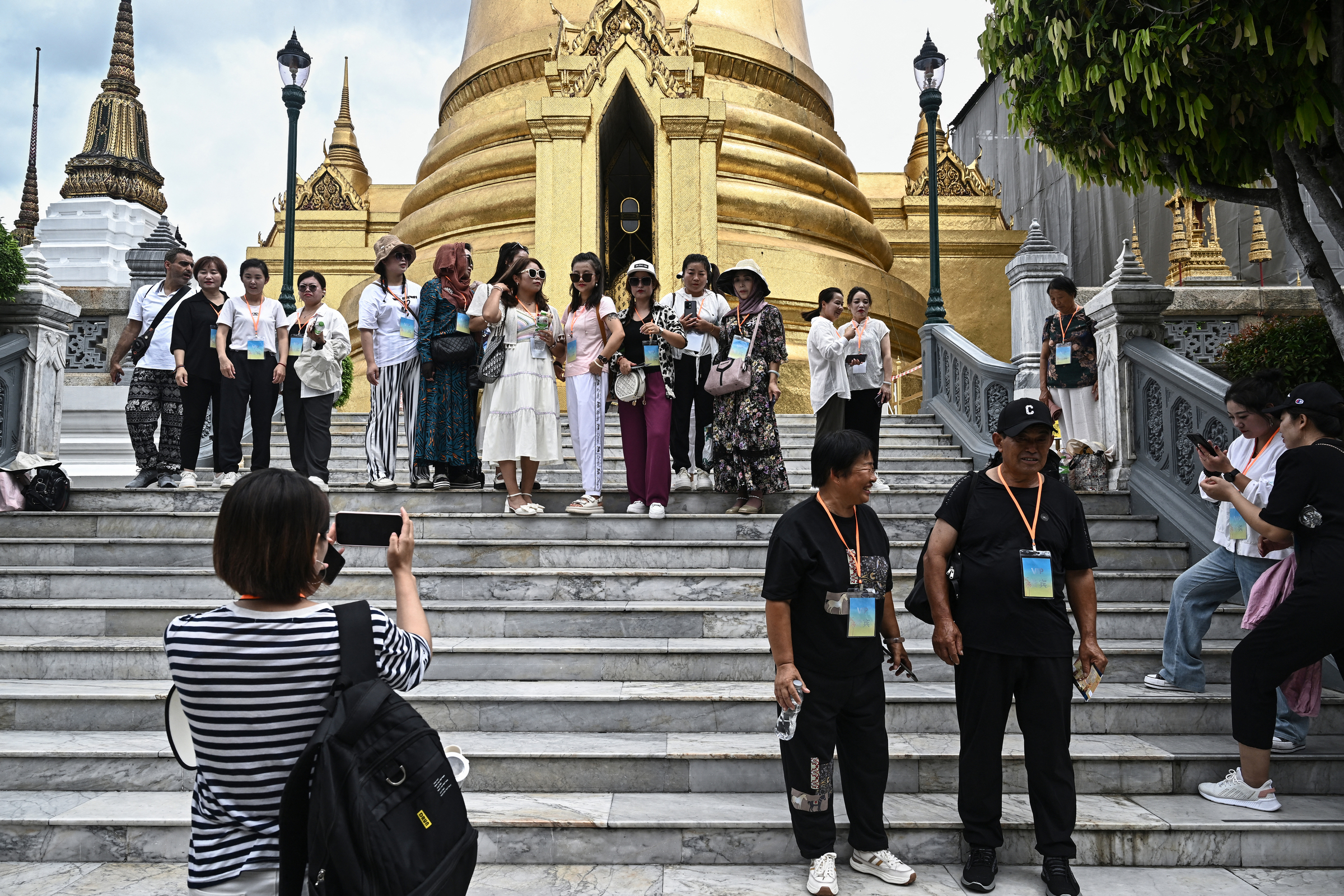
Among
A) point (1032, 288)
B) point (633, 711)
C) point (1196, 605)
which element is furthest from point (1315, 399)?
point (1032, 288)

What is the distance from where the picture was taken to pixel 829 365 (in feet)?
26.4

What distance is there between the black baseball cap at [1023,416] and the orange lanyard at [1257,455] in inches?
68.4

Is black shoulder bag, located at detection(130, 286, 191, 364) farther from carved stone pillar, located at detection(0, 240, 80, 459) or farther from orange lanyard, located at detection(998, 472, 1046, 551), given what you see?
orange lanyard, located at detection(998, 472, 1046, 551)

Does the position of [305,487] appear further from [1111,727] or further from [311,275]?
[311,275]

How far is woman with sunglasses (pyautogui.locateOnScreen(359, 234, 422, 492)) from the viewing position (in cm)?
766

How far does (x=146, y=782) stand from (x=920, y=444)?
24.6 ft

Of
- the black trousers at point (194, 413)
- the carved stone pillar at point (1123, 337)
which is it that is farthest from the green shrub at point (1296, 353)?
the black trousers at point (194, 413)

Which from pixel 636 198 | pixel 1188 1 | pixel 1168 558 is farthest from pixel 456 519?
pixel 636 198

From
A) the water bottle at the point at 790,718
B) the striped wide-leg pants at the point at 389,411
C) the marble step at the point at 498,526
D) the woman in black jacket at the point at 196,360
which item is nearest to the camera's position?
the water bottle at the point at 790,718

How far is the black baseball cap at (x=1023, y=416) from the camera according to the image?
385cm

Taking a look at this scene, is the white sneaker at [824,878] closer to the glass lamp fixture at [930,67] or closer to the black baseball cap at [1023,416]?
the black baseball cap at [1023,416]

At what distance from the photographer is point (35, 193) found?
2642 centimetres

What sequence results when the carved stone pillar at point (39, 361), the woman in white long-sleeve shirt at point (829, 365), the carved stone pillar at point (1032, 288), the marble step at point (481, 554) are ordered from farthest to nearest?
→ the carved stone pillar at point (1032, 288) → the carved stone pillar at point (39, 361) → the woman in white long-sleeve shirt at point (829, 365) → the marble step at point (481, 554)

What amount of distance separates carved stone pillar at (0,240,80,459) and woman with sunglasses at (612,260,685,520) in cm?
471
